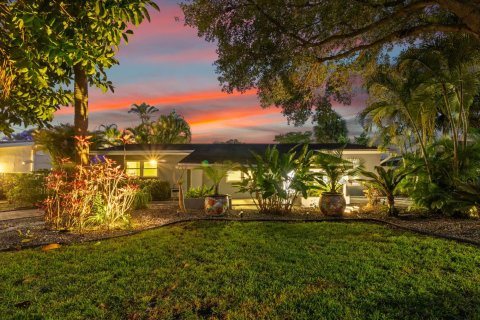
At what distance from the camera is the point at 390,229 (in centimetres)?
801

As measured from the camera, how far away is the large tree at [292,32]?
30.7ft

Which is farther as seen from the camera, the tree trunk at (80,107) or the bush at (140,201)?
the bush at (140,201)

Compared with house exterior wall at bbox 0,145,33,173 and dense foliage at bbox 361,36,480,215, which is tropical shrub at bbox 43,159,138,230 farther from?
house exterior wall at bbox 0,145,33,173

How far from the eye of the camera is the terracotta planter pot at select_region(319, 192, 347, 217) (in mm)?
10328

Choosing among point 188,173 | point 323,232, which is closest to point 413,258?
point 323,232

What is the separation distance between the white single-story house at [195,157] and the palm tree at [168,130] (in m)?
13.2

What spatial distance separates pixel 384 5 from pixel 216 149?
45.1 feet

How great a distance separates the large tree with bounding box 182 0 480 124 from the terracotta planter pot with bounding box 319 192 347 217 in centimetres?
370

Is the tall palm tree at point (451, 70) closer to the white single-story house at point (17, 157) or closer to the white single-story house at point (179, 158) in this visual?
the white single-story house at point (179, 158)

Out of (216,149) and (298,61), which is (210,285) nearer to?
(298,61)

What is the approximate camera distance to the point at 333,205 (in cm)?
1033

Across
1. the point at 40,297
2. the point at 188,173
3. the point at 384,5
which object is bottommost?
the point at 40,297

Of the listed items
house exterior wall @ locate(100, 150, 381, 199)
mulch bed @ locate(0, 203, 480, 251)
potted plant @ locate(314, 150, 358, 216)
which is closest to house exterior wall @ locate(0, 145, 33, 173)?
house exterior wall @ locate(100, 150, 381, 199)

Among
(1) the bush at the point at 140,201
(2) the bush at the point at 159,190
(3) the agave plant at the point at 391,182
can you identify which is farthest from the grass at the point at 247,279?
(2) the bush at the point at 159,190
